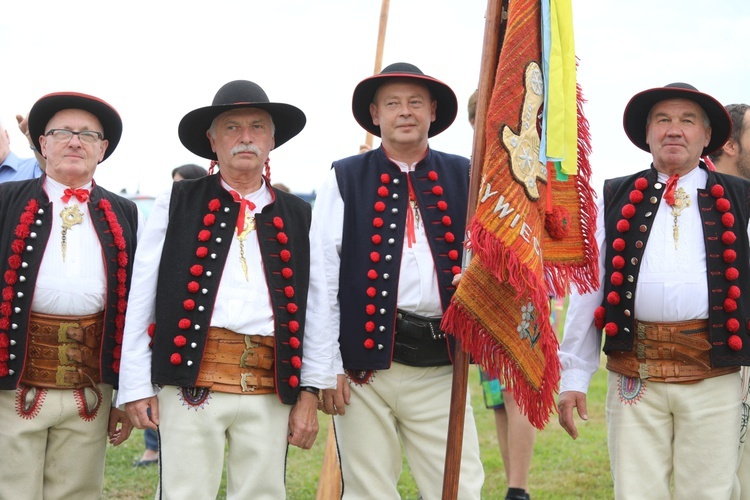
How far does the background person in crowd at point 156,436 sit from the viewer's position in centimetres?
717

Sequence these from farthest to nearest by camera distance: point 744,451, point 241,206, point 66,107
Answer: point 744,451 → point 66,107 → point 241,206

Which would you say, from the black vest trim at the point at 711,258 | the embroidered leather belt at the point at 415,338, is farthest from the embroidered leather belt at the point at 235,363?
the black vest trim at the point at 711,258

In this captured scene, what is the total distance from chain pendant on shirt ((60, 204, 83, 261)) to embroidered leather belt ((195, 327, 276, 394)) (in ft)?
3.06

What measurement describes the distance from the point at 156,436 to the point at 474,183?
13.5 ft

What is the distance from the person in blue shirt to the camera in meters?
5.80

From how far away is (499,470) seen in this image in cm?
754

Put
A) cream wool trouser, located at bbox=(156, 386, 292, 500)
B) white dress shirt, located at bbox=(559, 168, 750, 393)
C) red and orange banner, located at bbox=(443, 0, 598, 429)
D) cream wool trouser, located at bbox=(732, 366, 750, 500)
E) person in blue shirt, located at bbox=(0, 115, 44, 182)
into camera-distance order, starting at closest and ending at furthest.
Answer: red and orange banner, located at bbox=(443, 0, 598, 429)
cream wool trouser, located at bbox=(156, 386, 292, 500)
white dress shirt, located at bbox=(559, 168, 750, 393)
cream wool trouser, located at bbox=(732, 366, 750, 500)
person in blue shirt, located at bbox=(0, 115, 44, 182)

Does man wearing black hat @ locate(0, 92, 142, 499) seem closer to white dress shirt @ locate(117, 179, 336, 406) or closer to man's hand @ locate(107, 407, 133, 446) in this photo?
man's hand @ locate(107, 407, 133, 446)

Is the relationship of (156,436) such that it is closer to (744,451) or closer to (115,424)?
(115,424)

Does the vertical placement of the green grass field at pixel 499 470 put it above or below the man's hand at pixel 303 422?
below

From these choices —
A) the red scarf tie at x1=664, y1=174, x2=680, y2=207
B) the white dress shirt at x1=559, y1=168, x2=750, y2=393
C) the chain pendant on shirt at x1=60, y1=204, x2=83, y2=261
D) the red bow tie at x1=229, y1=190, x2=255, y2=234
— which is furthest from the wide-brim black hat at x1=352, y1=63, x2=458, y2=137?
the chain pendant on shirt at x1=60, y1=204, x2=83, y2=261

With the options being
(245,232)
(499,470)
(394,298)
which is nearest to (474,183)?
(394,298)

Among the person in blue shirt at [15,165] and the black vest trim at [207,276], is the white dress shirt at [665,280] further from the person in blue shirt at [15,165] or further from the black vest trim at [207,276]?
the person in blue shirt at [15,165]

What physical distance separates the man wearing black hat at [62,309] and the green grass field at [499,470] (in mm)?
2228
